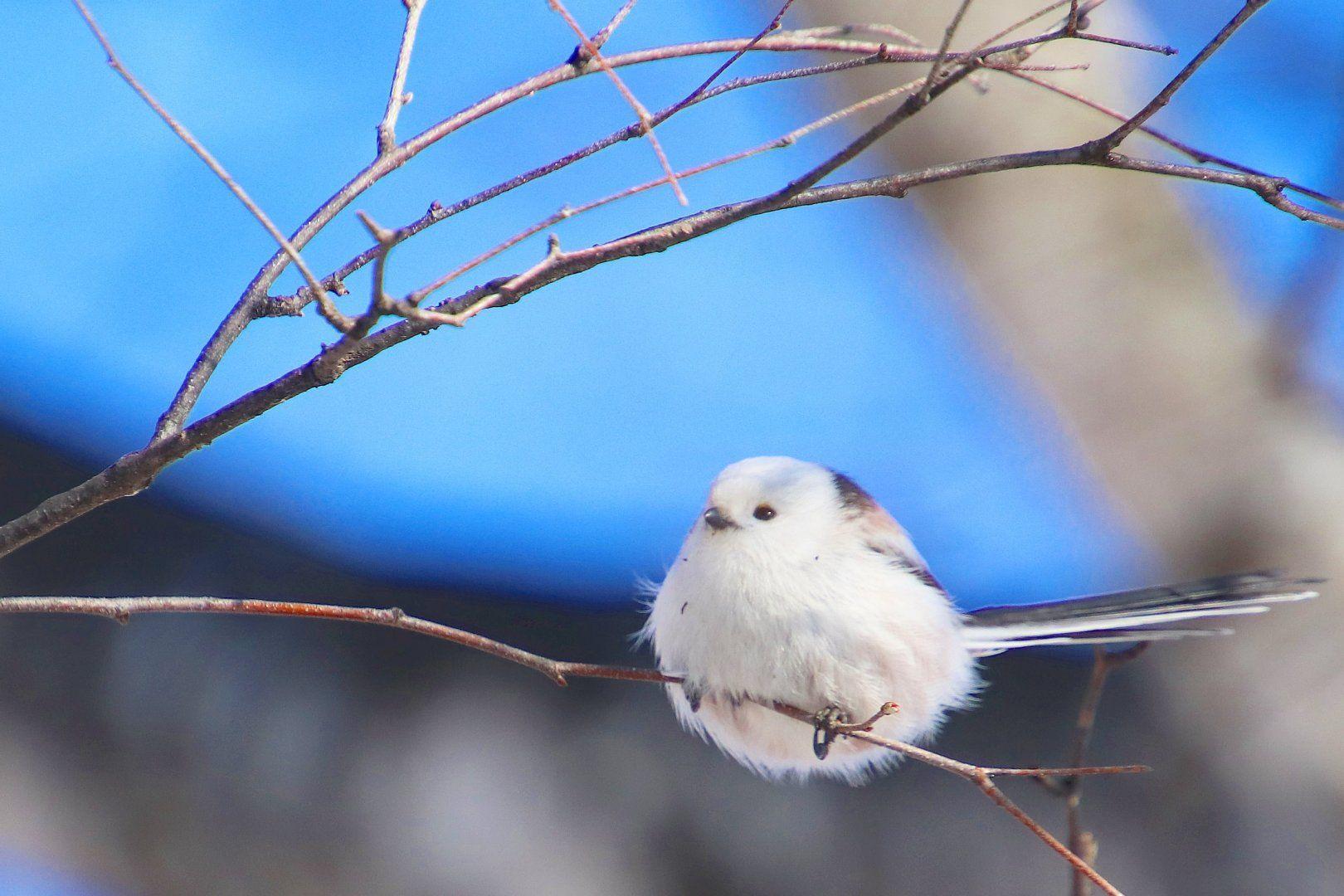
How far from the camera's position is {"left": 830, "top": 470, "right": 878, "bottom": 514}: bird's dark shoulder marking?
1021 millimetres

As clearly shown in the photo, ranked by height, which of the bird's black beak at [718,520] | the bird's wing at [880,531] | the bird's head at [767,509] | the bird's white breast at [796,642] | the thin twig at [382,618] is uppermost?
the bird's wing at [880,531]

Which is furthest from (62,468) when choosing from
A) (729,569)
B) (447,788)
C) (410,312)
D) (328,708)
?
(410,312)

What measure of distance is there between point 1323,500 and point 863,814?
916 mm

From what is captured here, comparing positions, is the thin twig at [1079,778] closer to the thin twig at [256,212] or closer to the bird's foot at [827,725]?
the bird's foot at [827,725]

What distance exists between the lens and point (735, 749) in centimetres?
96

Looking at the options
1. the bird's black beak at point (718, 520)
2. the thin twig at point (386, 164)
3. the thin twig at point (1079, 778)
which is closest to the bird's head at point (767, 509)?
the bird's black beak at point (718, 520)

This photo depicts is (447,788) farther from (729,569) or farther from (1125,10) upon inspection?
(1125,10)

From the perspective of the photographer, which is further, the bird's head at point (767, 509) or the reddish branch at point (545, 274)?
the bird's head at point (767, 509)

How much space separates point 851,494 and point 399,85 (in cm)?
58

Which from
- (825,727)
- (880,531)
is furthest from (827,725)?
(880,531)

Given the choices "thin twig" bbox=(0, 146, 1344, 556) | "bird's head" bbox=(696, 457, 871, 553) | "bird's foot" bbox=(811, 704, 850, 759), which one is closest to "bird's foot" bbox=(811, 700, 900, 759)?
"bird's foot" bbox=(811, 704, 850, 759)

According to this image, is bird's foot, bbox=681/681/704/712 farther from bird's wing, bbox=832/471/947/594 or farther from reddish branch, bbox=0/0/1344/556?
reddish branch, bbox=0/0/1344/556

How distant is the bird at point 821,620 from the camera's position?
859 mm

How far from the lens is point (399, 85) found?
65cm
